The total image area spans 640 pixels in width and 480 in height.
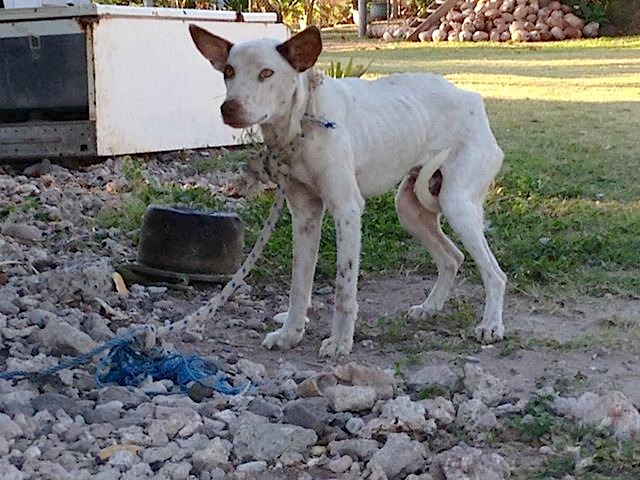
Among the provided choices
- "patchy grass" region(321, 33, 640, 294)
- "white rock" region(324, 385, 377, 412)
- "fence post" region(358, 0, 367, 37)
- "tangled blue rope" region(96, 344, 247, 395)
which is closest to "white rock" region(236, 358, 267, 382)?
"tangled blue rope" region(96, 344, 247, 395)

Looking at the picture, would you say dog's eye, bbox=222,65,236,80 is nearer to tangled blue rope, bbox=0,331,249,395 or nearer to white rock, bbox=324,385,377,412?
tangled blue rope, bbox=0,331,249,395

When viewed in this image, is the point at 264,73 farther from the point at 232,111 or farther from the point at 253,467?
the point at 253,467

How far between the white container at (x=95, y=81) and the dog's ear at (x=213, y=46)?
12.8 ft

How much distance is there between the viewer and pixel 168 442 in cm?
362

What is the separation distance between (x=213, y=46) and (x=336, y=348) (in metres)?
1.37

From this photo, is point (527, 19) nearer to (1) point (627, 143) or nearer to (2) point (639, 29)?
(2) point (639, 29)

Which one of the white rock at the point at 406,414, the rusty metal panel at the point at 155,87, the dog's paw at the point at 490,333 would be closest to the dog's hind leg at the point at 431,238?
the dog's paw at the point at 490,333

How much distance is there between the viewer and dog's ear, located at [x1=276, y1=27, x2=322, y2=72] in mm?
4418

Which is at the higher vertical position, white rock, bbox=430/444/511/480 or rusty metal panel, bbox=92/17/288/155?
rusty metal panel, bbox=92/17/288/155

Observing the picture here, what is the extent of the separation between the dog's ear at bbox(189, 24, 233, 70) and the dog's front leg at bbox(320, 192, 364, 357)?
0.78 metres

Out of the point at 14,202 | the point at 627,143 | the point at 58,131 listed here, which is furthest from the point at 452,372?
the point at 627,143

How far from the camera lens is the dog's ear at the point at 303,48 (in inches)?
174

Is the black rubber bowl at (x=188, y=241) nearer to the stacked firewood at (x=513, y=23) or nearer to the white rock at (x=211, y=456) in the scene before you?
the white rock at (x=211, y=456)

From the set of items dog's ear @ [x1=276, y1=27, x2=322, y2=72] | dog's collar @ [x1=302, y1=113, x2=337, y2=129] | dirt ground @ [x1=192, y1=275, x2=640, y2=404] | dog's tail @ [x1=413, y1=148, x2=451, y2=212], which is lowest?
dirt ground @ [x1=192, y1=275, x2=640, y2=404]
